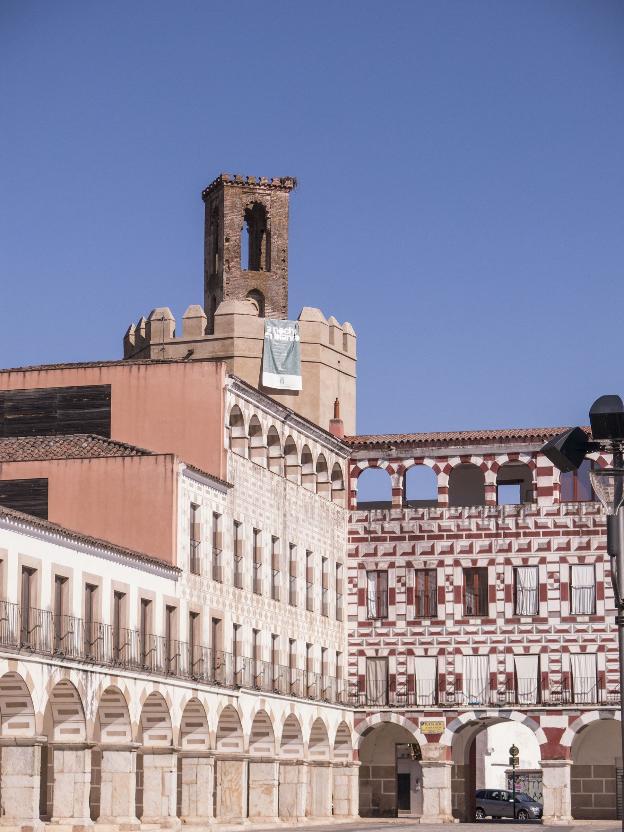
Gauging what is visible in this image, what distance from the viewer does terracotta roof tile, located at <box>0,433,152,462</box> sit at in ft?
182

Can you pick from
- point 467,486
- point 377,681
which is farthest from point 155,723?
point 467,486

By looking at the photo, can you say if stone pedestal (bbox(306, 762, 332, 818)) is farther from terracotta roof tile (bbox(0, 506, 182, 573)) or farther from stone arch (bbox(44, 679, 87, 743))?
stone arch (bbox(44, 679, 87, 743))

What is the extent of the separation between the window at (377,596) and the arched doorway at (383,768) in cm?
→ 462

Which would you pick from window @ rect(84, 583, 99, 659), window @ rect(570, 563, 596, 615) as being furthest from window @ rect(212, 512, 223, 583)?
window @ rect(570, 563, 596, 615)

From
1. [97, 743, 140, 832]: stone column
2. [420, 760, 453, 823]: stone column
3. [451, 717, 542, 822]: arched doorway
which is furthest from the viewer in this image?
[451, 717, 542, 822]: arched doorway

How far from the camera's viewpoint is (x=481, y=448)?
70875mm

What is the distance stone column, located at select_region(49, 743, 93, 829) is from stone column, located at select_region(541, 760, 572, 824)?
25828 millimetres

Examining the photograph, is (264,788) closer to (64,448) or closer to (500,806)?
(64,448)

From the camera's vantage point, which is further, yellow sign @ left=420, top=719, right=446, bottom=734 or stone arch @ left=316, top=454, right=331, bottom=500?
stone arch @ left=316, top=454, right=331, bottom=500

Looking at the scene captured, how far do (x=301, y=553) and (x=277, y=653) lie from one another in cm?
437

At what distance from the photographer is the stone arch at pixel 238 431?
2400 inches

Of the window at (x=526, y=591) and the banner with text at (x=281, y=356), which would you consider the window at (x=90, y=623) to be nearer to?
the window at (x=526, y=591)

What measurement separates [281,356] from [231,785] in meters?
25.5

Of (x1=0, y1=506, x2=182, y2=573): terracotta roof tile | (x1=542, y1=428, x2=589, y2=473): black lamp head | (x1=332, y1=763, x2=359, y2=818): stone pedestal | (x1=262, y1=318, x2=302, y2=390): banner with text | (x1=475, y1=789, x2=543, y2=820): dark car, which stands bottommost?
(x1=475, y1=789, x2=543, y2=820): dark car
